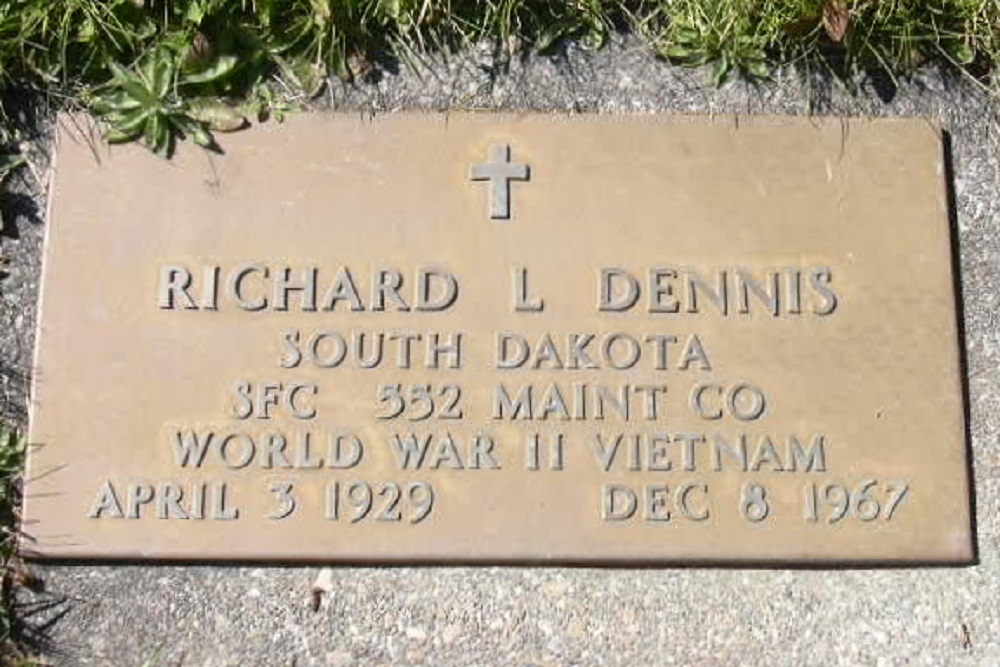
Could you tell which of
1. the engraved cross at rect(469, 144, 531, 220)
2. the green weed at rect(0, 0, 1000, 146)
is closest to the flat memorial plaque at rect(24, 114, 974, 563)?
the engraved cross at rect(469, 144, 531, 220)

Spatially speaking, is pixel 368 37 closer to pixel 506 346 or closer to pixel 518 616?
pixel 506 346

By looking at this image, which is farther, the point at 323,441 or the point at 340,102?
the point at 340,102

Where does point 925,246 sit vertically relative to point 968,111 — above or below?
below

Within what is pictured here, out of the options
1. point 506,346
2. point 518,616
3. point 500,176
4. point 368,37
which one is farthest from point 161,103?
point 518,616

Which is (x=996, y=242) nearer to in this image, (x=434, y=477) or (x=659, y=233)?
(x=659, y=233)

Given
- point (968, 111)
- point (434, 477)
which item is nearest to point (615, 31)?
point (968, 111)

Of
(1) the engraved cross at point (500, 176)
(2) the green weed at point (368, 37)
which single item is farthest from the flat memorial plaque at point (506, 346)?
(2) the green weed at point (368, 37)

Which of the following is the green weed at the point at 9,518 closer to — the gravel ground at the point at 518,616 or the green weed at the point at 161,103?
the gravel ground at the point at 518,616

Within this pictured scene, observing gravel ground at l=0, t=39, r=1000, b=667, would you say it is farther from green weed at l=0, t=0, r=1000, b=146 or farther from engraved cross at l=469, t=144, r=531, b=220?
green weed at l=0, t=0, r=1000, b=146
